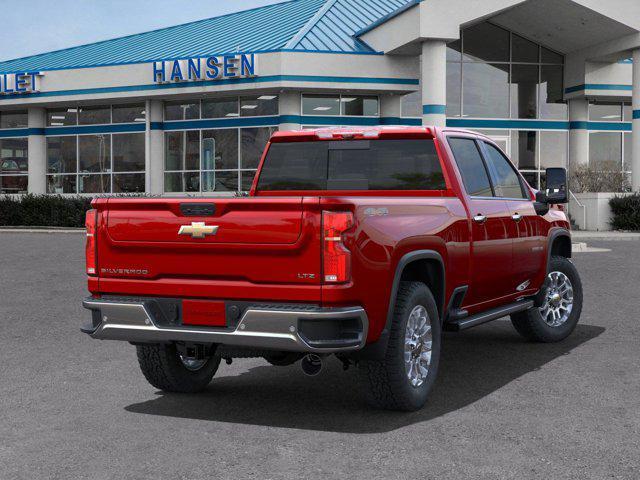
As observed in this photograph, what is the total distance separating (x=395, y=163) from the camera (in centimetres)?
733

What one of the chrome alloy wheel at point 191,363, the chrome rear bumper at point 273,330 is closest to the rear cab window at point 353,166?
the chrome alloy wheel at point 191,363

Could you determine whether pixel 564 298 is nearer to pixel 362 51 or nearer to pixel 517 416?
pixel 517 416

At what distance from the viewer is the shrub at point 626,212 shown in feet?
102

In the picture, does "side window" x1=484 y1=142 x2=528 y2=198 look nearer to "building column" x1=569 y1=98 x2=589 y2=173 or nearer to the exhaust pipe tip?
the exhaust pipe tip

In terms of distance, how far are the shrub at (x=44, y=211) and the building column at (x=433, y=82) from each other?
14124mm

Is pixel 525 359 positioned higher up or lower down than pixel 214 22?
lower down

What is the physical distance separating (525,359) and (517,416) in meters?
2.17

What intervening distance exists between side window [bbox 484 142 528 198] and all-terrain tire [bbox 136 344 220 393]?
10.2ft

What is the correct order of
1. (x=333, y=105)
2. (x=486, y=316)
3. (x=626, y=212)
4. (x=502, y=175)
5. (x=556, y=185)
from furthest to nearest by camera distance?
(x=333, y=105) < (x=626, y=212) < (x=502, y=175) < (x=556, y=185) < (x=486, y=316)

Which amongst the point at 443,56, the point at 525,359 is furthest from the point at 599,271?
the point at 443,56

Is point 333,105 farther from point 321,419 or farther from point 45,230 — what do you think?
point 321,419

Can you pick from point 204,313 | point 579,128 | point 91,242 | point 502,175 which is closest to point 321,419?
point 204,313

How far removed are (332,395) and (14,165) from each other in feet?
121

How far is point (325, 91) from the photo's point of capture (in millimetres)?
34312
